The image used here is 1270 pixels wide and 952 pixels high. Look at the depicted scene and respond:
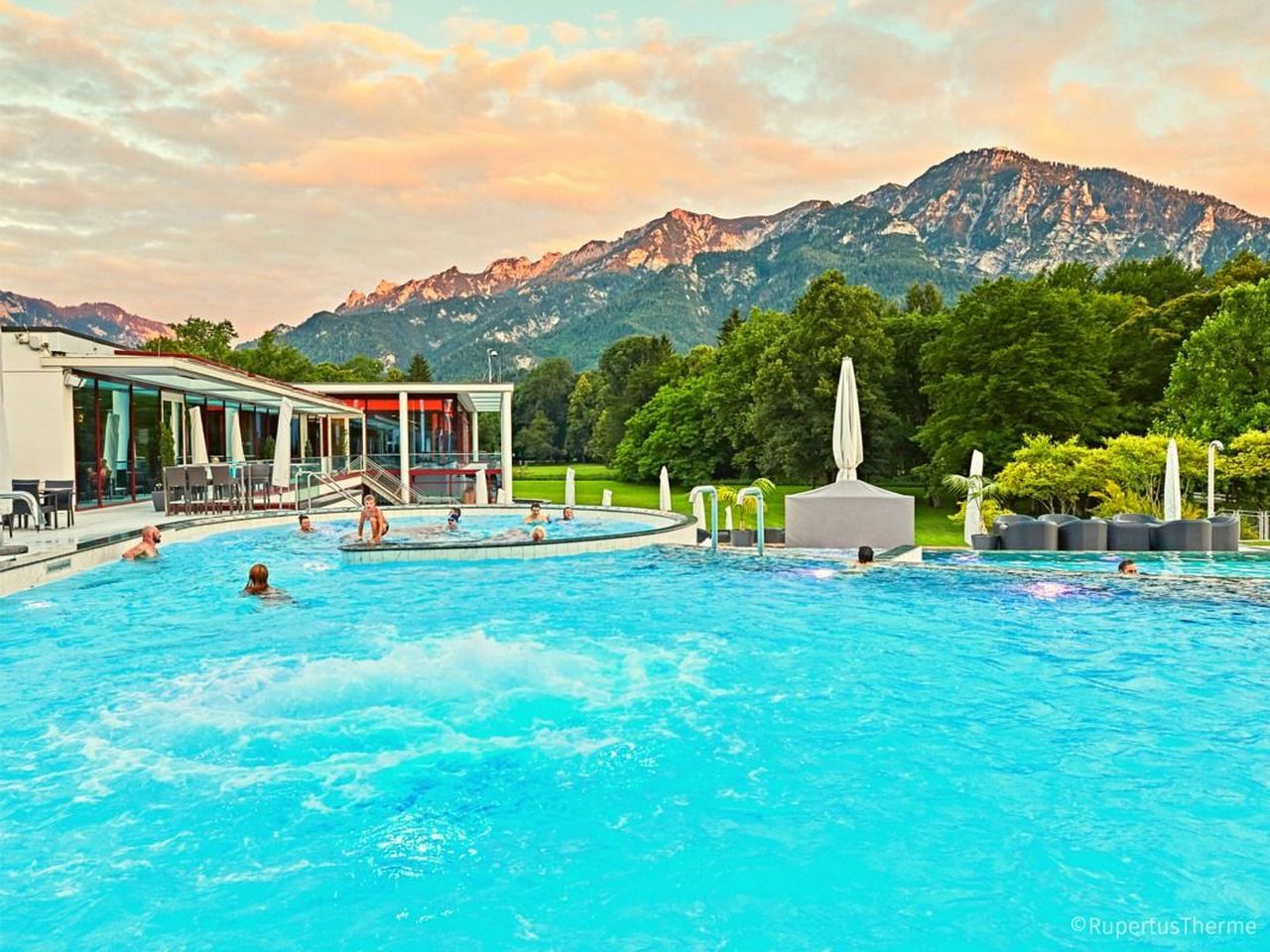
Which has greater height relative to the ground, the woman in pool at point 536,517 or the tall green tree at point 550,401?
the tall green tree at point 550,401

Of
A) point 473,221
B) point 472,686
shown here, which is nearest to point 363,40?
point 472,686

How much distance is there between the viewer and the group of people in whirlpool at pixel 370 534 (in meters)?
9.99

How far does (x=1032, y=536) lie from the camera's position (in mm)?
13383

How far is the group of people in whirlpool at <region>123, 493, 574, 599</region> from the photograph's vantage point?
9992 mm

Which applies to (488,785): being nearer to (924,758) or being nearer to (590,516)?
(924,758)

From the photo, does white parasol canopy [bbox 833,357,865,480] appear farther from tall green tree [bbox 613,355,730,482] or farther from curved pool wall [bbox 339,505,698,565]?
tall green tree [bbox 613,355,730,482]

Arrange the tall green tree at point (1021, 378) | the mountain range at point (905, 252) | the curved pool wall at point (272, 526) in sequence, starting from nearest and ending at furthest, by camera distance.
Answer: the curved pool wall at point (272, 526), the tall green tree at point (1021, 378), the mountain range at point (905, 252)

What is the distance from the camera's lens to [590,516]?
19797 mm

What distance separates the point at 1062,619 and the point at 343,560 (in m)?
10.4

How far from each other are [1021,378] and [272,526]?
24762 mm

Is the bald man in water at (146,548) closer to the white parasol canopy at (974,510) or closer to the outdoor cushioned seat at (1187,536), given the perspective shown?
the white parasol canopy at (974,510)

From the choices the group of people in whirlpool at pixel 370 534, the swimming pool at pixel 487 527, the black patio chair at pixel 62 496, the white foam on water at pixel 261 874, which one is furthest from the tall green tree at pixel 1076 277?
the white foam on water at pixel 261 874

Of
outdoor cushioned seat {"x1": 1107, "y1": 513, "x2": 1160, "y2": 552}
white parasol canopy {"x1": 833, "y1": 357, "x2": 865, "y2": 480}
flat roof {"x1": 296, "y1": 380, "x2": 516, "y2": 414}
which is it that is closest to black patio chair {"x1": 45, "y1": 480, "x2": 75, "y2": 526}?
flat roof {"x1": 296, "y1": 380, "x2": 516, "y2": 414}

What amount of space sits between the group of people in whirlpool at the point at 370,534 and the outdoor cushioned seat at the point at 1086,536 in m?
8.84
